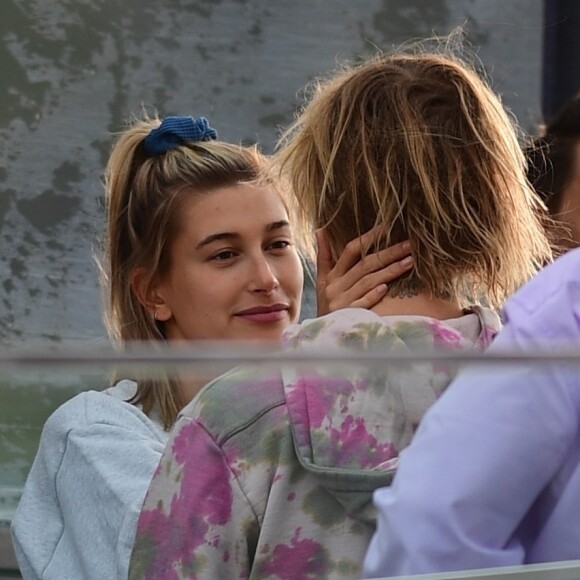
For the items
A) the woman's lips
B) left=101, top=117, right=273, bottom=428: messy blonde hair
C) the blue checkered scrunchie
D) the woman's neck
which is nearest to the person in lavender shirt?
the woman's neck

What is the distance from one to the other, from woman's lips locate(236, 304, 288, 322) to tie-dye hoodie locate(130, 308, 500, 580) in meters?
0.51

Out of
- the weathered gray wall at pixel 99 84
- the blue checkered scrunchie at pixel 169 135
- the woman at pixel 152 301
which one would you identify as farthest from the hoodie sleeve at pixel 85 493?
the weathered gray wall at pixel 99 84

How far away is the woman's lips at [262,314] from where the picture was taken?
155 cm

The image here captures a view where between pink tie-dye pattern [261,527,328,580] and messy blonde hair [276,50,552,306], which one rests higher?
messy blonde hair [276,50,552,306]

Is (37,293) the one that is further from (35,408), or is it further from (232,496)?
(232,496)

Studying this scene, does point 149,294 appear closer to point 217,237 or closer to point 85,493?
point 217,237

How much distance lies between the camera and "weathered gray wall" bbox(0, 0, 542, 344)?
6.86 feet

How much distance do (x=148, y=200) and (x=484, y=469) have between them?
0.98 meters

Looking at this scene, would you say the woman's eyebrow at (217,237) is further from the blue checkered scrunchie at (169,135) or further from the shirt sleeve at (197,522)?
the shirt sleeve at (197,522)

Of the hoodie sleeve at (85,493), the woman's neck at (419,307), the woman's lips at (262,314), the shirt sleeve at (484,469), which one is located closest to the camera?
the shirt sleeve at (484,469)

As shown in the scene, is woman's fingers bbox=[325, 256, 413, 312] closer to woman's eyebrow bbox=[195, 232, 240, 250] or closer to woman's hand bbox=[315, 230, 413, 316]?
woman's hand bbox=[315, 230, 413, 316]

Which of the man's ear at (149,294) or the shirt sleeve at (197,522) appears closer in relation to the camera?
the shirt sleeve at (197,522)

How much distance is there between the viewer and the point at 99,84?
213 centimetres

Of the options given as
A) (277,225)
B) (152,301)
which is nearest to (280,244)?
(277,225)
